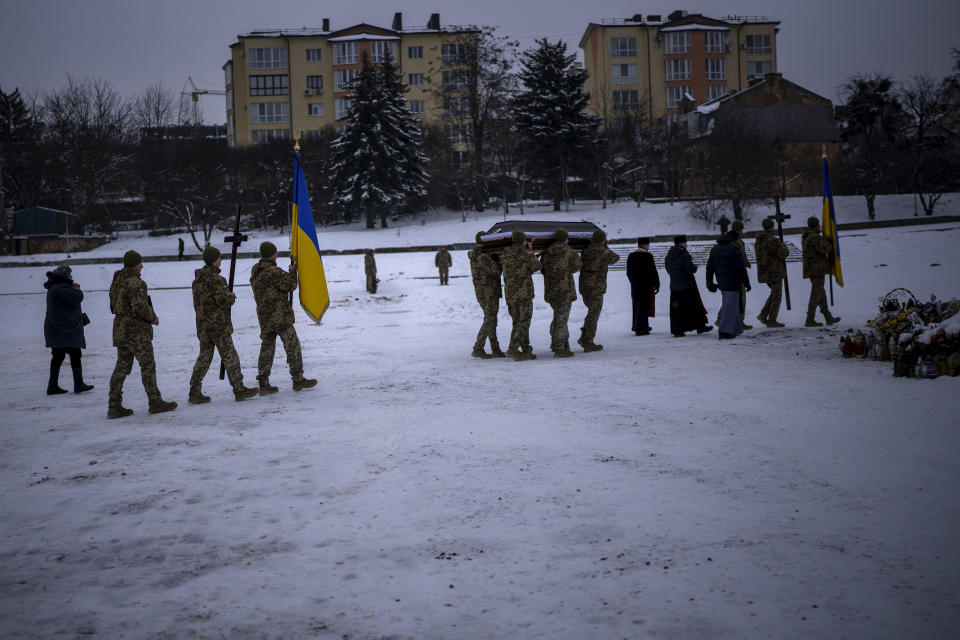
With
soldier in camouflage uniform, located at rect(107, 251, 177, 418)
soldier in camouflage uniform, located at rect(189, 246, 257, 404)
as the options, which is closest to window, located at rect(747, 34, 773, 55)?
soldier in camouflage uniform, located at rect(189, 246, 257, 404)

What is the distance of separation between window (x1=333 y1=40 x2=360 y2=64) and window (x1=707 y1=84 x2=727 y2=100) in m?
32.7

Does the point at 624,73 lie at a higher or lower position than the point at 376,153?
higher

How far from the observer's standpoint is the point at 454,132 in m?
58.4

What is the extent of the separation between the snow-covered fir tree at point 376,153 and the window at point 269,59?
87.2ft

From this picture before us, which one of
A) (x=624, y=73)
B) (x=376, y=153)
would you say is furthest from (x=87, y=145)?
(x=624, y=73)

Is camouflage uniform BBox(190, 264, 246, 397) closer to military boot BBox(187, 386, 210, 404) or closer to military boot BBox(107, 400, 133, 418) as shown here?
military boot BBox(187, 386, 210, 404)

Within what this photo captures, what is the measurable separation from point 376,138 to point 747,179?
22.0 m

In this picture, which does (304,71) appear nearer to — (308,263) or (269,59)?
(269,59)

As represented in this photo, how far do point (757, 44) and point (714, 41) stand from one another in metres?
5.50

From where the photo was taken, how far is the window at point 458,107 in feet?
172

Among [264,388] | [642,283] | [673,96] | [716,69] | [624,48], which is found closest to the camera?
[264,388]

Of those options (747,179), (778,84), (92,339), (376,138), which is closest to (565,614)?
(92,339)

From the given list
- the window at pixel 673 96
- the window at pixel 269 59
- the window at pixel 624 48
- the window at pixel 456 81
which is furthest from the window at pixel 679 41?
the window at pixel 269 59

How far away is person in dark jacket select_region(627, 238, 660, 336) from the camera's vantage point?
1442 cm
